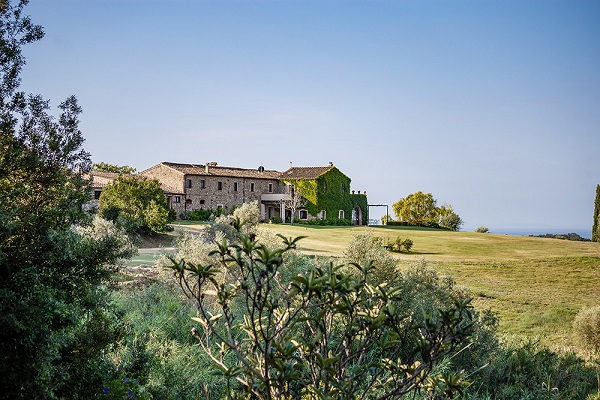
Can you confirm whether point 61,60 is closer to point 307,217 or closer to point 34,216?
point 34,216

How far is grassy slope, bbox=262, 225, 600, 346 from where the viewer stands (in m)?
12.5

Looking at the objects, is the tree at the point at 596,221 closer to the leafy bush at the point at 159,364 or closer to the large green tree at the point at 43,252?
the leafy bush at the point at 159,364

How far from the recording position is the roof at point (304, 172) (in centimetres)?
4481

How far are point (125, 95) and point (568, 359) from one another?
11500mm

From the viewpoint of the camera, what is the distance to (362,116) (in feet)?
70.2

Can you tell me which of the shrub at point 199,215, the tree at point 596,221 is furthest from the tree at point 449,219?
the shrub at point 199,215

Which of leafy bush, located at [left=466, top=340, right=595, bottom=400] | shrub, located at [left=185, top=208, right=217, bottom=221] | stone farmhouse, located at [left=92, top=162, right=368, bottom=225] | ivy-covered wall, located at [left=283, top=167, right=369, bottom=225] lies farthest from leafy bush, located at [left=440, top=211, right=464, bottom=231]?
leafy bush, located at [left=466, top=340, right=595, bottom=400]

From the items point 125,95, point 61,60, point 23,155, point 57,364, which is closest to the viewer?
point 57,364

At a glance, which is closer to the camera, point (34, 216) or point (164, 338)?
point (34, 216)

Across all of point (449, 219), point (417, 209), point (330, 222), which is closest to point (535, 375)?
point (449, 219)

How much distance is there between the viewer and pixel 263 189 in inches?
1757

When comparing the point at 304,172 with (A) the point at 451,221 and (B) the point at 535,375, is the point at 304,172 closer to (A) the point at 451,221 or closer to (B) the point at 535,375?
(A) the point at 451,221

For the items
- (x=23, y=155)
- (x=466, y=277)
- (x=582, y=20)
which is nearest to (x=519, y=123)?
(x=582, y=20)

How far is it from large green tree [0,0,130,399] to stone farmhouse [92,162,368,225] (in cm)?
3521
